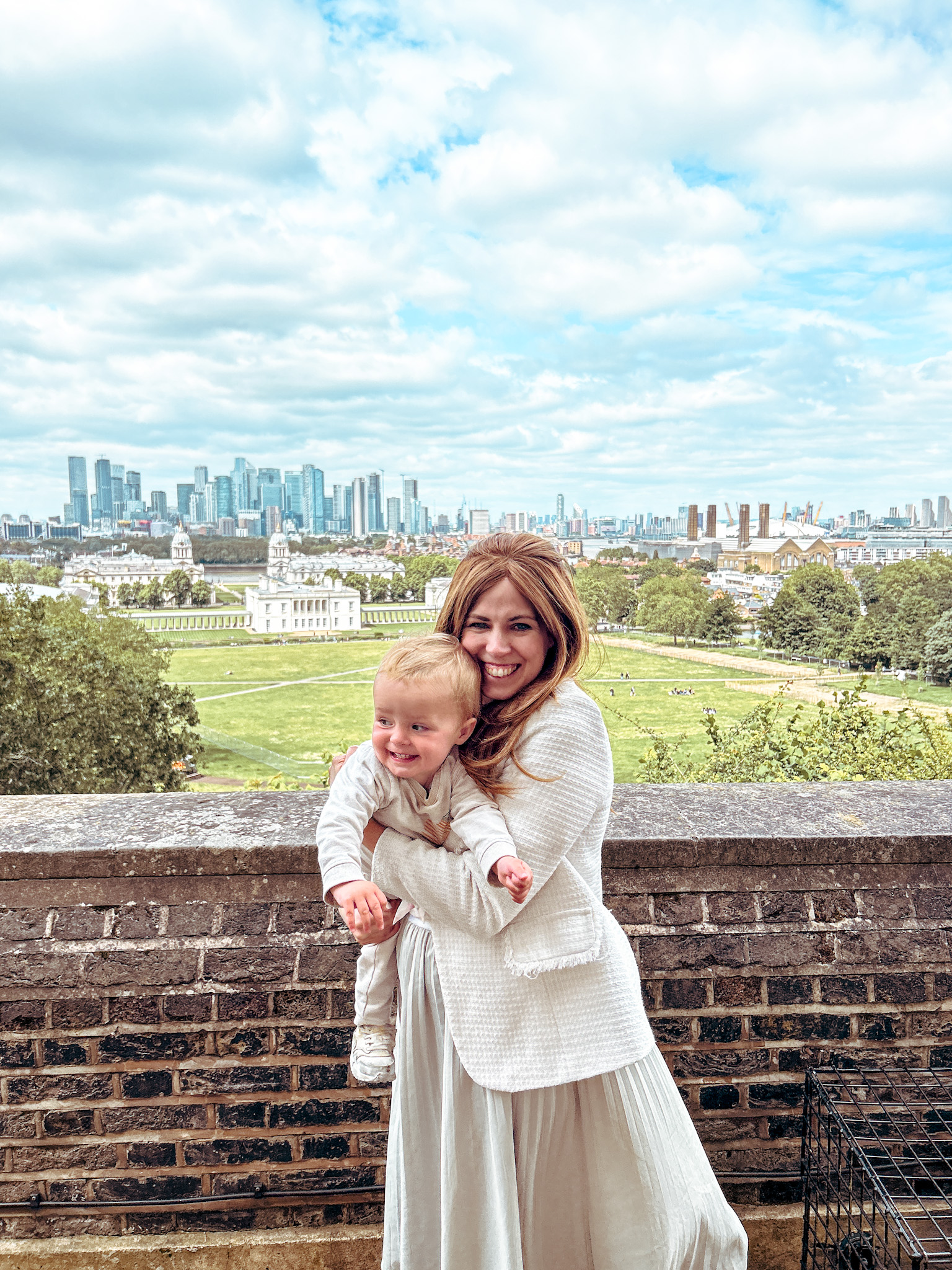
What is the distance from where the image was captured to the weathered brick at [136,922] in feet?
6.17

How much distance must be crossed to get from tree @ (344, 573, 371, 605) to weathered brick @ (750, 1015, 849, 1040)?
4924cm

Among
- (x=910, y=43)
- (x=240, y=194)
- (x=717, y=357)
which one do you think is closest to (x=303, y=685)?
(x=910, y=43)

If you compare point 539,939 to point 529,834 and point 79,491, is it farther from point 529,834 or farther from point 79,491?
point 79,491

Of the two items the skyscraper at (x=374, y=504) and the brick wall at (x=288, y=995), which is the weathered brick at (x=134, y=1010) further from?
the skyscraper at (x=374, y=504)

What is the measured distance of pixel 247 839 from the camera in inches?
75.2

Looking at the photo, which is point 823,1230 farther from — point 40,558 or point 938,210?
point 938,210

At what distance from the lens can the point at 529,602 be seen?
1.42m

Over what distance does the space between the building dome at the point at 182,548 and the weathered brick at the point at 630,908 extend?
57.5 meters

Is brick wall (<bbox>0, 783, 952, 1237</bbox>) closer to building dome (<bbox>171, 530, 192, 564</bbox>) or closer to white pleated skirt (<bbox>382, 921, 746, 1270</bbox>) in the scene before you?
white pleated skirt (<bbox>382, 921, 746, 1270</bbox>)

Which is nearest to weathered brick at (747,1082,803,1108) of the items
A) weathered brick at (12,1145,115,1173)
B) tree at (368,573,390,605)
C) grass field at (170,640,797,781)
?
weathered brick at (12,1145,115,1173)

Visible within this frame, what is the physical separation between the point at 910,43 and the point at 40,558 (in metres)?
47.1

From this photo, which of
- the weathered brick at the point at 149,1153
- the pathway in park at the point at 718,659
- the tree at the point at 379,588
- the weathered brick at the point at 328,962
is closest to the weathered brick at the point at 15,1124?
the weathered brick at the point at 149,1153

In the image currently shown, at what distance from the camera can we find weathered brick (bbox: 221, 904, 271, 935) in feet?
6.23

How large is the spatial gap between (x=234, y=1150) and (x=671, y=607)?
21956 mm
